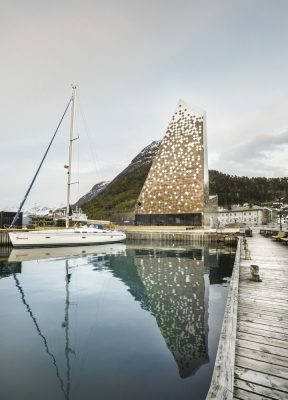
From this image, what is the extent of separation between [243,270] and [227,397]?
10.7 meters

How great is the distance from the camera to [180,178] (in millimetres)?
57750

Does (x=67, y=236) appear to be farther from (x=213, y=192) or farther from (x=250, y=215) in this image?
(x=213, y=192)

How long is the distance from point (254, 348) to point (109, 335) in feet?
15.8

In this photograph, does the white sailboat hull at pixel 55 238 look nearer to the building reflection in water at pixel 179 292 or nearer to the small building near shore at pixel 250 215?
the building reflection in water at pixel 179 292

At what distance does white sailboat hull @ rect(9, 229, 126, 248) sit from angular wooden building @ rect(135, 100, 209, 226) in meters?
24.4

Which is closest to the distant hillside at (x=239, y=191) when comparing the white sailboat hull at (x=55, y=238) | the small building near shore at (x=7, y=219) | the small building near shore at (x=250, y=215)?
the small building near shore at (x=250, y=215)

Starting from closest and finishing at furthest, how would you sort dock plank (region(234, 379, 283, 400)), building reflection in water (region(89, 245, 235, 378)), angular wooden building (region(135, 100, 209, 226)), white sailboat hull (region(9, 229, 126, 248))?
dock plank (region(234, 379, 283, 400)) < building reflection in water (region(89, 245, 235, 378)) < white sailboat hull (region(9, 229, 126, 248)) < angular wooden building (region(135, 100, 209, 226))

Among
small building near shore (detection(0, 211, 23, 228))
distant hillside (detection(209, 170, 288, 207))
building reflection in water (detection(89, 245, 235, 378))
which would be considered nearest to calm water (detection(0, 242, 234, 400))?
building reflection in water (detection(89, 245, 235, 378))

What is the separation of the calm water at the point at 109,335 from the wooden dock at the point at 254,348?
1.42 meters

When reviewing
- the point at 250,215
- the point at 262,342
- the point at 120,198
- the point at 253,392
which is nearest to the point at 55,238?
the point at 262,342

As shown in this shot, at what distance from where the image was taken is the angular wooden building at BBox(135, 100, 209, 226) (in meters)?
55.7

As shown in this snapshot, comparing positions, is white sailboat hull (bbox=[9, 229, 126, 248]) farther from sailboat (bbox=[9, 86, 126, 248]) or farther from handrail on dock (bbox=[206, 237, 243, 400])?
handrail on dock (bbox=[206, 237, 243, 400])

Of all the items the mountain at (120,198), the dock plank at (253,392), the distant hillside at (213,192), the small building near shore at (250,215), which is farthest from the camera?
the distant hillside at (213,192)

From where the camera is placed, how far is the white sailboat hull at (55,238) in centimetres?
3164
